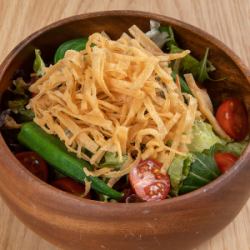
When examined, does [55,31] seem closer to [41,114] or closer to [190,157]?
[41,114]

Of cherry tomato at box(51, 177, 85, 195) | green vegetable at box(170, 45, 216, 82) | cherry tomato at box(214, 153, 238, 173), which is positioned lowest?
cherry tomato at box(51, 177, 85, 195)

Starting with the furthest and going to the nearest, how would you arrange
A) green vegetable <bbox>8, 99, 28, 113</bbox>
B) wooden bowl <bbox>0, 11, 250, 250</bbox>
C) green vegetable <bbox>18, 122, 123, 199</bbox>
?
green vegetable <bbox>8, 99, 28, 113</bbox> → green vegetable <bbox>18, 122, 123, 199</bbox> → wooden bowl <bbox>0, 11, 250, 250</bbox>

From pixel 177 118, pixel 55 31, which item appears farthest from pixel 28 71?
pixel 177 118

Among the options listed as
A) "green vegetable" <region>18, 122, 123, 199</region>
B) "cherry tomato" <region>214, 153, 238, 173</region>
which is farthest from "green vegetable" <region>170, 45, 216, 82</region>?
"green vegetable" <region>18, 122, 123, 199</region>

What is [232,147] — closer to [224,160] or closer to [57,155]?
[224,160]

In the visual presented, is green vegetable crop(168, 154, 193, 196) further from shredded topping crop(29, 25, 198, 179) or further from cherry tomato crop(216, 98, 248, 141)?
cherry tomato crop(216, 98, 248, 141)

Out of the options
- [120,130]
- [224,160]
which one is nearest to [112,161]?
[120,130]

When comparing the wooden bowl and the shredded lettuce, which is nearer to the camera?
the wooden bowl
